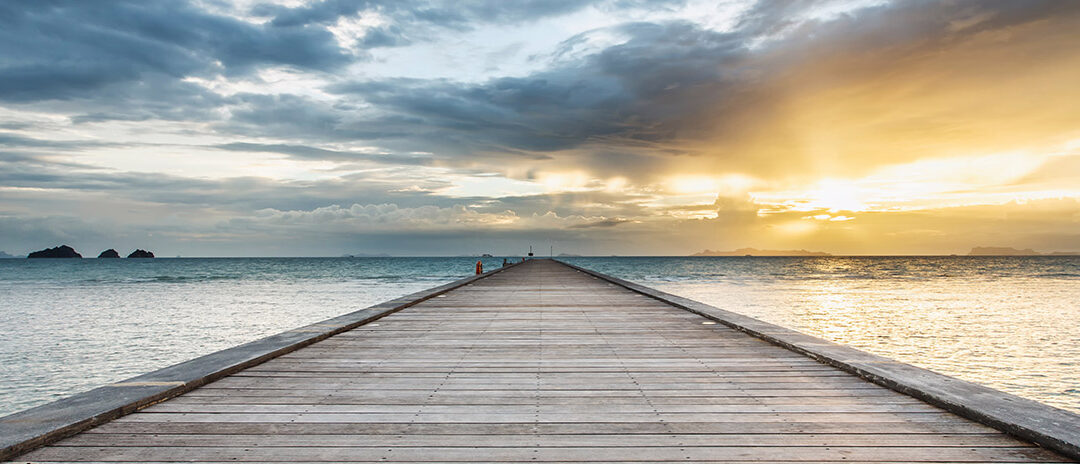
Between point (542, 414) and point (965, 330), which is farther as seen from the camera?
point (965, 330)

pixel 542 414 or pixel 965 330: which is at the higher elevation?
pixel 542 414

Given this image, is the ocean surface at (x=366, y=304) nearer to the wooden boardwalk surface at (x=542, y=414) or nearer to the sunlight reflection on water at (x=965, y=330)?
the sunlight reflection on water at (x=965, y=330)

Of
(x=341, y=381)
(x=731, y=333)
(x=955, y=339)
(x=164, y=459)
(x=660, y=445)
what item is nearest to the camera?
(x=164, y=459)

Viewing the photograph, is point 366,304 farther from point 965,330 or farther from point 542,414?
point 542,414

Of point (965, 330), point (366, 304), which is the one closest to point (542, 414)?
point (965, 330)

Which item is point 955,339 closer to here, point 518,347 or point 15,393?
point 518,347

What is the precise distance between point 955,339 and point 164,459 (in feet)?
53.6

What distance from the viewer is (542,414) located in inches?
154

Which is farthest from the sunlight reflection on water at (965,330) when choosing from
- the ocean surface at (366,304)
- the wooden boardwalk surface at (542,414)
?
the wooden boardwalk surface at (542,414)

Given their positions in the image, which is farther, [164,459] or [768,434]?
[768,434]

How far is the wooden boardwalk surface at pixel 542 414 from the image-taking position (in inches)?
125

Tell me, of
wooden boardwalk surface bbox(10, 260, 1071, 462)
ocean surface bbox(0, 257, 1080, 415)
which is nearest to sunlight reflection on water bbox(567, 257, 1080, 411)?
ocean surface bbox(0, 257, 1080, 415)

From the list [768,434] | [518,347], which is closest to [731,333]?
[518,347]

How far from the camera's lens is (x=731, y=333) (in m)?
7.61
